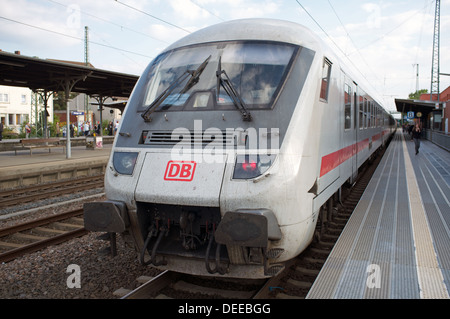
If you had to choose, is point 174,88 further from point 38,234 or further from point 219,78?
point 38,234

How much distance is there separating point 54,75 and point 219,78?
14376mm

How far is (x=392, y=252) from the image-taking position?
4977 mm

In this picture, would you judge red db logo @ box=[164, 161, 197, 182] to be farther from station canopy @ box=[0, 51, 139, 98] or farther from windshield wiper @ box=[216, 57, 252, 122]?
station canopy @ box=[0, 51, 139, 98]

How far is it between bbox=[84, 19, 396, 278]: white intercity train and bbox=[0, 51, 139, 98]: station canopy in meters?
9.97

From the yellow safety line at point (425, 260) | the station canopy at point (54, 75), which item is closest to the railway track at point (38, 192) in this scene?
the station canopy at point (54, 75)

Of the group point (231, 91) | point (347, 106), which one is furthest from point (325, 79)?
point (347, 106)

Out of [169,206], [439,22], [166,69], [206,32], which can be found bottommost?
[169,206]

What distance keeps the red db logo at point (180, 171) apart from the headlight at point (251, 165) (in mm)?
442

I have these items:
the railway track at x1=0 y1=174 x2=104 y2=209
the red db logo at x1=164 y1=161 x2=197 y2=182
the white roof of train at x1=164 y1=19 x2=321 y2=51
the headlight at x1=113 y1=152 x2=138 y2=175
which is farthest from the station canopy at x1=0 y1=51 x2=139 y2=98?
the red db logo at x1=164 y1=161 x2=197 y2=182

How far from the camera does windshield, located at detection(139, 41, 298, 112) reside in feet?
14.4

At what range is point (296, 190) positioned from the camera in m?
3.87
